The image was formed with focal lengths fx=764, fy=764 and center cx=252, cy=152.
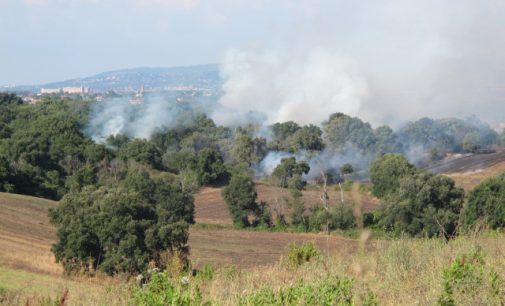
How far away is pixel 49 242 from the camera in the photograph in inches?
1155

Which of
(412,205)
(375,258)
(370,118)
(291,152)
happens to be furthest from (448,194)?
(370,118)

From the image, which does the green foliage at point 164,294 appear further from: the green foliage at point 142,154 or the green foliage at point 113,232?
the green foliage at point 142,154

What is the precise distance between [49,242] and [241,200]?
14663 millimetres

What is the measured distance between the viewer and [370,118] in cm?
9400

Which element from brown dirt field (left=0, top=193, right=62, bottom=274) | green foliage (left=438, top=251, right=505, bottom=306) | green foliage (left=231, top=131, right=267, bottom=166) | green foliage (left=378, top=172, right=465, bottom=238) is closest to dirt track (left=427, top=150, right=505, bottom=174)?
green foliage (left=231, top=131, right=267, bottom=166)

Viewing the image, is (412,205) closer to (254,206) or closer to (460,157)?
(254,206)

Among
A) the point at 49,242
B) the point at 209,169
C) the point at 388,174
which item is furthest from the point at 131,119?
the point at 49,242

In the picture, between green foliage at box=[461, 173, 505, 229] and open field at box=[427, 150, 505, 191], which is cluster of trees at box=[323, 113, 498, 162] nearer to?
open field at box=[427, 150, 505, 191]

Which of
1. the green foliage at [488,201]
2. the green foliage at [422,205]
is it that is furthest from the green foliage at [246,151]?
the green foliage at [488,201]

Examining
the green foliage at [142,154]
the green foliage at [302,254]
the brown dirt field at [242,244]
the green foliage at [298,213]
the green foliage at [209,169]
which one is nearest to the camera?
the green foliage at [302,254]

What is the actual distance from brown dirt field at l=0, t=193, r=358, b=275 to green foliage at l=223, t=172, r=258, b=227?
1.39 metres

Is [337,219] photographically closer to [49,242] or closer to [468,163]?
[49,242]

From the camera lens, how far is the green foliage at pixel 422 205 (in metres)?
33.9

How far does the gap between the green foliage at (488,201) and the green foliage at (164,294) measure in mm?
26499
